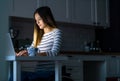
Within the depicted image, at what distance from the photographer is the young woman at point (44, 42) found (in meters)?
2.08

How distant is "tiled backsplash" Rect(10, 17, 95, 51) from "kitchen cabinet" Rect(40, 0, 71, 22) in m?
0.28

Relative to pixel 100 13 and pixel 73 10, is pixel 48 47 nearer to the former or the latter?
pixel 73 10

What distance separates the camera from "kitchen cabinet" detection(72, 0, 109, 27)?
5.04 metres

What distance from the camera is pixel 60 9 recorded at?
4793mm

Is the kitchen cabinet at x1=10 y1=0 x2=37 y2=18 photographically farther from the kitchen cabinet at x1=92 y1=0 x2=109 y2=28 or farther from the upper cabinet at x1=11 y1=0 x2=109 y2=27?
the kitchen cabinet at x1=92 y1=0 x2=109 y2=28

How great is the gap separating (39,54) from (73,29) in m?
3.34

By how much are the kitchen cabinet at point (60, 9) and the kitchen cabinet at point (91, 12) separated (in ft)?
0.45

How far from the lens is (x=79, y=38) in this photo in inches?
214

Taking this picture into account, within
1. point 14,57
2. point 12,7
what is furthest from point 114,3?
point 14,57

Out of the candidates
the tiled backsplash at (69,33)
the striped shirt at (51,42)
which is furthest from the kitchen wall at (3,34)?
the tiled backsplash at (69,33)

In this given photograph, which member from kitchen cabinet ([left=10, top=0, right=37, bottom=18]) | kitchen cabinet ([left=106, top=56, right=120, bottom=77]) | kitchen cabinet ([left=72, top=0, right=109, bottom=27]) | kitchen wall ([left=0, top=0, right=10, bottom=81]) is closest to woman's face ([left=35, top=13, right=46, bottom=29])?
kitchen wall ([left=0, top=0, right=10, bottom=81])

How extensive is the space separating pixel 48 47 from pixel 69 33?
3094 mm

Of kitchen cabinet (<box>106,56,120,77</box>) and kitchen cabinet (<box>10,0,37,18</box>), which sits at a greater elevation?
kitchen cabinet (<box>10,0,37,18</box>)

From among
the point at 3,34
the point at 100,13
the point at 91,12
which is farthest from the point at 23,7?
the point at 100,13
